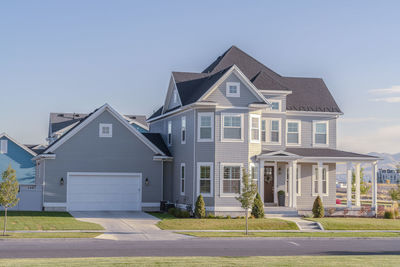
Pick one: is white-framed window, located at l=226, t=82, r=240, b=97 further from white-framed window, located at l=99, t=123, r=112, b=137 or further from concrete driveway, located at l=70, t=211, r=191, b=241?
concrete driveway, located at l=70, t=211, r=191, b=241

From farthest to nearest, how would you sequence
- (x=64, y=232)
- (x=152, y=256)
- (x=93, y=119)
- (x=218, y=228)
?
(x=93, y=119)
(x=218, y=228)
(x=64, y=232)
(x=152, y=256)

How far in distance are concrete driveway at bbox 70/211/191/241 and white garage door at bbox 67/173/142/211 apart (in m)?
0.84

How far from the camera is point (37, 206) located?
120ft

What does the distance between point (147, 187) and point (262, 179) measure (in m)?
7.89

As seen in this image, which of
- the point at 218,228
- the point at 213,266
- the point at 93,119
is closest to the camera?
the point at 213,266

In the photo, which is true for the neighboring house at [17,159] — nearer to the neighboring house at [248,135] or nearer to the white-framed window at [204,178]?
the neighboring house at [248,135]

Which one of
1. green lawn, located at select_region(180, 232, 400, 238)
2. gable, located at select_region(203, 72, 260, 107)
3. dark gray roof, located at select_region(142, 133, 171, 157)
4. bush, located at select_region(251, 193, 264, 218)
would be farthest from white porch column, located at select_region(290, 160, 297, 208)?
dark gray roof, located at select_region(142, 133, 171, 157)

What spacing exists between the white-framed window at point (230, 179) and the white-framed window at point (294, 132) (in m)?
6.19

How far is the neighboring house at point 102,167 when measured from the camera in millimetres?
36812

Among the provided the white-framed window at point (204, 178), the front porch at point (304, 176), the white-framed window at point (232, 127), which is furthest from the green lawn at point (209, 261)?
the front porch at point (304, 176)

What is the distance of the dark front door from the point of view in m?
38.2

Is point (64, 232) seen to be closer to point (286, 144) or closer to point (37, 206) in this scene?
point (37, 206)

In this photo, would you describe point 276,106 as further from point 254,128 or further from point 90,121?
point 90,121

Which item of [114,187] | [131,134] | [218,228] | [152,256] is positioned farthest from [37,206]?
[152,256]
